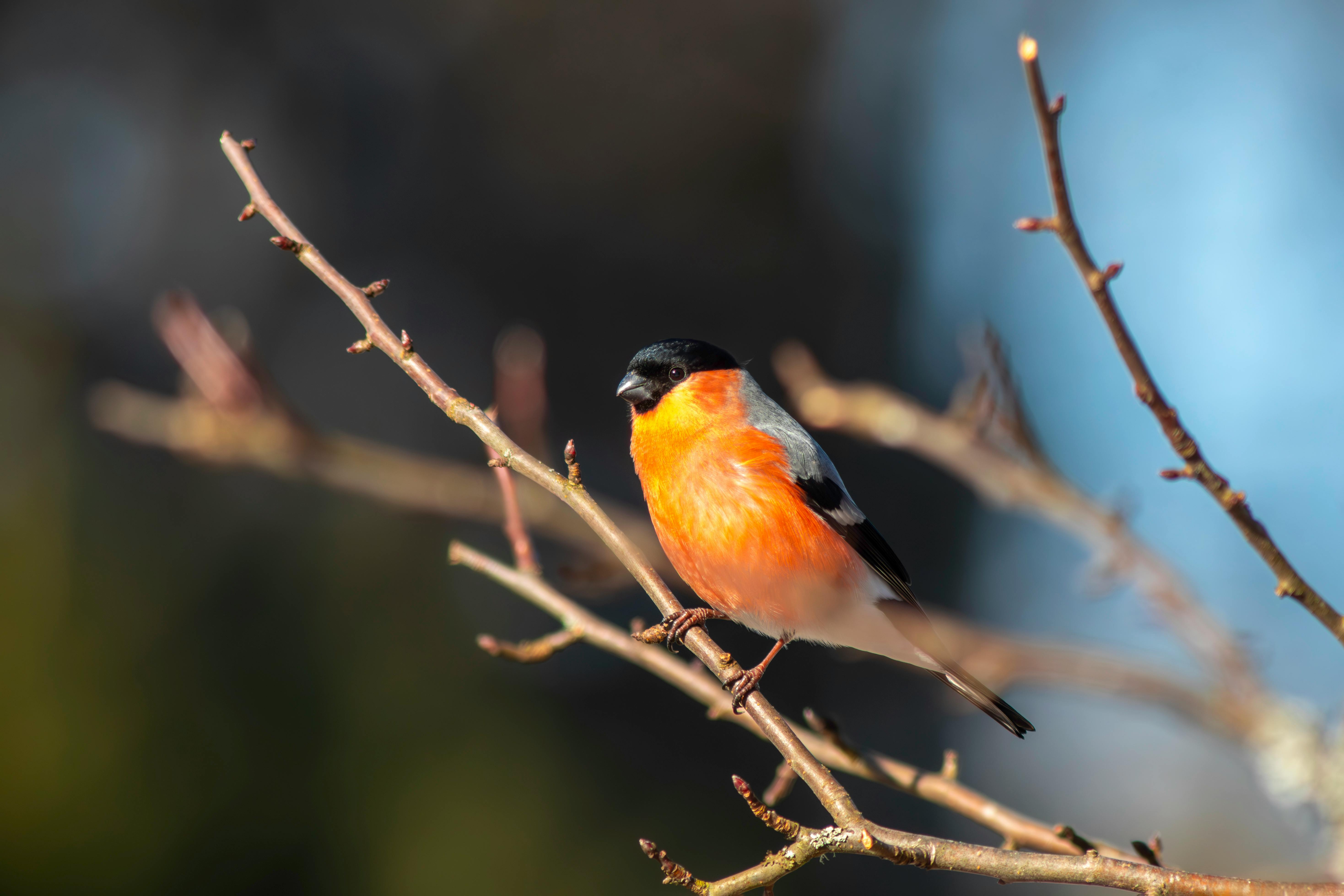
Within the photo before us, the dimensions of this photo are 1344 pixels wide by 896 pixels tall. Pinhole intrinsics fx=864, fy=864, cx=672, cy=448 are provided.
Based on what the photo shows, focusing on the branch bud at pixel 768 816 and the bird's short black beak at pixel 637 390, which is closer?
the branch bud at pixel 768 816

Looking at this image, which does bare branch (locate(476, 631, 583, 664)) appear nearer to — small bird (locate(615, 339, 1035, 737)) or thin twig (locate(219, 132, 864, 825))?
small bird (locate(615, 339, 1035, 737))

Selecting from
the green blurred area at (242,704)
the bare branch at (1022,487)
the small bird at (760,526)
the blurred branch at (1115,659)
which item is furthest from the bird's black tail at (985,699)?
the green blurred area at (242,704)

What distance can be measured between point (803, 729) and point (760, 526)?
515 millimetres

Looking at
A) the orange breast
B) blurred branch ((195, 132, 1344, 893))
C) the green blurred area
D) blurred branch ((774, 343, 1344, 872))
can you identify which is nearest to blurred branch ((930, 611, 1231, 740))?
blurred branch ((774, 343, 1344, 872))

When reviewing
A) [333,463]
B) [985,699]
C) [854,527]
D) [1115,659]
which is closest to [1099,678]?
[1115,659]

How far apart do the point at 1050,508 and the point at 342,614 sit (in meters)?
5.22

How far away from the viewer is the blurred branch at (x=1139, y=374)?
→ 1082 millimetres

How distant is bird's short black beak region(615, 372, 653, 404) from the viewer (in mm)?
2596

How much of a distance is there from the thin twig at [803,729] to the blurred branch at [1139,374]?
72cm

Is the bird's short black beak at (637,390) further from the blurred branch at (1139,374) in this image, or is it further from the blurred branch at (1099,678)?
the blurred branch at (1139,374)

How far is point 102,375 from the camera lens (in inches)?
297

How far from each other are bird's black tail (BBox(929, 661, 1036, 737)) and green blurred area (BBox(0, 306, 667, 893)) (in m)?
4.29

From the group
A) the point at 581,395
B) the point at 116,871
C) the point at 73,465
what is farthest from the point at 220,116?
the point at 116,871

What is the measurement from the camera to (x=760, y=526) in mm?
2262
